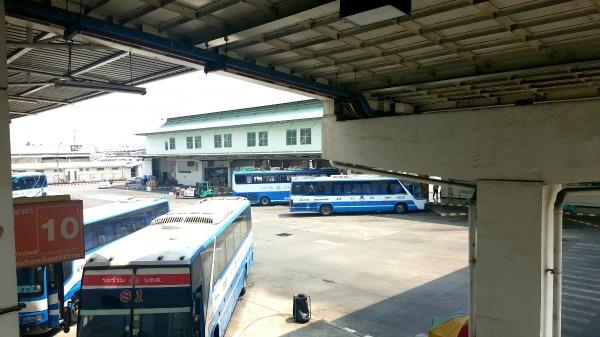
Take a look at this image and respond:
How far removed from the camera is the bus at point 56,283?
9.97 meters

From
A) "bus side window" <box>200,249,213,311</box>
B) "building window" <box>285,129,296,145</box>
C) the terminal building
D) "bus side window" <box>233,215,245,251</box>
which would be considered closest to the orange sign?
"bus side window" <box>200,249,213,311</box>

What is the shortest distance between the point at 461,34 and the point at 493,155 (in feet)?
6.47

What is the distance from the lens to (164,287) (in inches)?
302

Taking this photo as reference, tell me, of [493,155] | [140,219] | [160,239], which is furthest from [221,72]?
[140,219]

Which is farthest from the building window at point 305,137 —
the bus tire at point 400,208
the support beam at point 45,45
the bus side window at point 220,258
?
the support beam at point 45,45

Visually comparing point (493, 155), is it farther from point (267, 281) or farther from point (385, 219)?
point (385, 219)

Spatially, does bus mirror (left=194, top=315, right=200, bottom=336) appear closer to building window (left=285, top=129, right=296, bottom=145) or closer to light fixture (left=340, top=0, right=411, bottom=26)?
light fixture (left=340, top=0, right=411, bottom=26)

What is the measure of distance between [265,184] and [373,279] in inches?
833

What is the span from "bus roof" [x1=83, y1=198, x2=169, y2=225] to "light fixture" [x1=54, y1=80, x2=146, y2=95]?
649 cm

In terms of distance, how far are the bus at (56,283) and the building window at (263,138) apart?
89.6 feet

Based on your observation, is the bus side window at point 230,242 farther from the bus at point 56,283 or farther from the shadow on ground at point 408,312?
the bus at point 56,283

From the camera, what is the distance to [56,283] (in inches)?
330

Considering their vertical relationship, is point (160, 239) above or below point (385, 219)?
above

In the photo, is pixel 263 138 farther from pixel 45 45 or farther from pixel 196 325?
pixel 45 45
